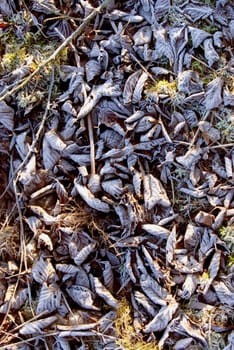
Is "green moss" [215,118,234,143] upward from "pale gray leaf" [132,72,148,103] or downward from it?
downward

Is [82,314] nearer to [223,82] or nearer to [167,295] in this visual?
[167,295]

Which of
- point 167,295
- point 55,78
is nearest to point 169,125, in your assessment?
point 55,78

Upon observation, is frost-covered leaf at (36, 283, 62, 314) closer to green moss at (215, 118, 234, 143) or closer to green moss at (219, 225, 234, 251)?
green moss at (219, 225, 234, 251)

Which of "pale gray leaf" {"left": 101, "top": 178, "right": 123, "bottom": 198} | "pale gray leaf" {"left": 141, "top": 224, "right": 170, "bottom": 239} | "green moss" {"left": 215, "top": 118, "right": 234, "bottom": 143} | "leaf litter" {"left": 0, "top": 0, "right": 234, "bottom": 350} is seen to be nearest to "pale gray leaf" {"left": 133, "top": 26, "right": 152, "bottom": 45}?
"leaf litter" {"left": 0, "top": 0, "right": 234, "bottom": 350}

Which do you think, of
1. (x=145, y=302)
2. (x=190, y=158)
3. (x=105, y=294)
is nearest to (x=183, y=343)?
(x=145, y=302)

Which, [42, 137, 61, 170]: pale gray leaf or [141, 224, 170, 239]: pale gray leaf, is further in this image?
[42, 137, 61, 170]: pale gray leaf

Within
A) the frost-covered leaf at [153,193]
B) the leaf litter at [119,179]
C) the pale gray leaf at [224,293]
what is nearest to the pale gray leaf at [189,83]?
the leaf litter at [119,179]

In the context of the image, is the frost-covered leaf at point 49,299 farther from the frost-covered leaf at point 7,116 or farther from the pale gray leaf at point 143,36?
the pale gray leaf at point 143,36

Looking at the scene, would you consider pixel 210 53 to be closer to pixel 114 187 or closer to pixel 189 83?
pixel 189 83

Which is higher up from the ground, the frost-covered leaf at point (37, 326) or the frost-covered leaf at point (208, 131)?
the frost-covered leaf at point (208, 131)
